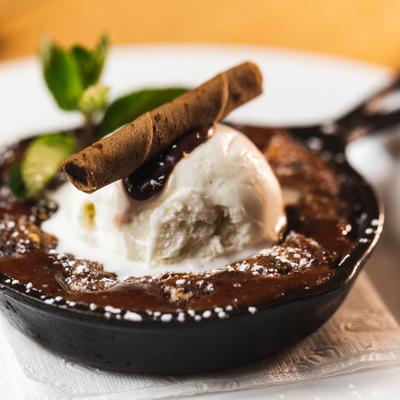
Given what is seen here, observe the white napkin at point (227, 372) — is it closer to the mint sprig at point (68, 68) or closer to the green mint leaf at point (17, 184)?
the green mint leaf at point (17, 184)

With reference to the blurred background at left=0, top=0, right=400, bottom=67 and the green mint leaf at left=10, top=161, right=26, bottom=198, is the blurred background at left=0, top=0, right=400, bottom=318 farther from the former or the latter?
the green mint leaf at left=10, top=161, right=26, bottom=198

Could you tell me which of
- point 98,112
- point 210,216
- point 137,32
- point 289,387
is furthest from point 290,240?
point 137,32

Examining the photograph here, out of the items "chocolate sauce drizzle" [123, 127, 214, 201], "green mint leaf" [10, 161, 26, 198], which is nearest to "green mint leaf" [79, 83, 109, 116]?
"green mint leaf" [10, 161, 26, 198]

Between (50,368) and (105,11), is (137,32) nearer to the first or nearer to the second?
(105,11)

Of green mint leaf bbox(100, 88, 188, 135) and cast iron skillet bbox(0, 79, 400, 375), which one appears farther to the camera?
green mint leaf bbox(100, 88, 188, 135)

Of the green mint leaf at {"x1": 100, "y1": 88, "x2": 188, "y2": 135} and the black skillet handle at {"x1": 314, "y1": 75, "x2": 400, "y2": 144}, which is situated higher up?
the green mint leaf at {"x1": 100, "y1": 88, "x2": 188, "y2": 135}

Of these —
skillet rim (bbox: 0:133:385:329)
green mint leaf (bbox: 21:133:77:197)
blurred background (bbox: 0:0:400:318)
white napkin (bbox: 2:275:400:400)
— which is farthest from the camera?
blurred background (bbox: 0:0:400:318)

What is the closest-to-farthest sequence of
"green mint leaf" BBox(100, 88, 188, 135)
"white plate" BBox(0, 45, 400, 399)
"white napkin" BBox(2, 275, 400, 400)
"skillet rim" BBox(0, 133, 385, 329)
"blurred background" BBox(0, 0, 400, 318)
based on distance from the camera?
"skillet rim" BBox(0, 133, 385, 329)
"white napkin" BBox(2, 275, 400, 400)
"green mint leaf" BBox(100, 88, 188, 135)
"white plate" BBox(0, 45, 400, 399)
"blurred background" BBox(0, 0, 400, 318)
